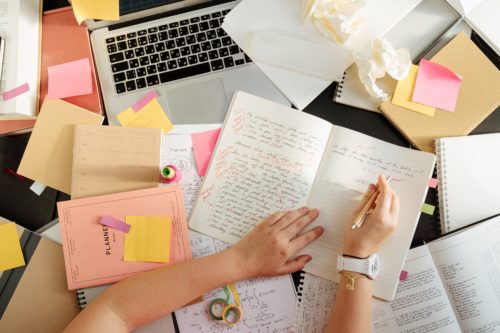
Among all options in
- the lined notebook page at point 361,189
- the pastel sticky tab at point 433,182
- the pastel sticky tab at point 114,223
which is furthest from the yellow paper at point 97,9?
the pastel sticky tab at point 433,182

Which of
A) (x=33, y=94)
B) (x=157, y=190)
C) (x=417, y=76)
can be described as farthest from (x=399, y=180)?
(x=33, y=94)

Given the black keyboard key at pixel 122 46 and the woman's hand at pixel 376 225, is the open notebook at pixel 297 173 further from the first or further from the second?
the black keyboard key at pixel 122 46

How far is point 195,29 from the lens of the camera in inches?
37.6

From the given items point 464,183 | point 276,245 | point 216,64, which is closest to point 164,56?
point 216,64

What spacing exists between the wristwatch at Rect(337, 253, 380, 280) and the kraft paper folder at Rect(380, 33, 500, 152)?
10.9 inches

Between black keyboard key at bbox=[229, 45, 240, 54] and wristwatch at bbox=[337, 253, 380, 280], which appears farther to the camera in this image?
black keyboard key at bbox=[229, 45, 240, 54]

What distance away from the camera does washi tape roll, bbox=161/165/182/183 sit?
0.90 m

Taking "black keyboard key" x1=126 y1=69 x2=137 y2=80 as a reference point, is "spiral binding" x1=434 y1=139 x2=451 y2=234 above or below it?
below

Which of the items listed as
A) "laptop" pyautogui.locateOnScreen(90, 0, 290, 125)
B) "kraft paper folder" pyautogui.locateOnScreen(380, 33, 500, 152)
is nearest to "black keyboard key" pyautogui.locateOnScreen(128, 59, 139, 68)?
"laptop" pyautogui.locateOnScreen(90, 0, 290, 125)

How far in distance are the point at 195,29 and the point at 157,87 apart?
16cm

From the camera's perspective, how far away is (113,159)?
927 mm

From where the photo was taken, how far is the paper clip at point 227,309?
883 mm

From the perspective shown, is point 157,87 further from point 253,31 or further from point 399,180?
point 399,180

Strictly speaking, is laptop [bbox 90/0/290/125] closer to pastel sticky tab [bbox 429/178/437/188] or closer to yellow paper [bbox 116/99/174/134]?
yellow paper [bbox 116/99/174/134]
